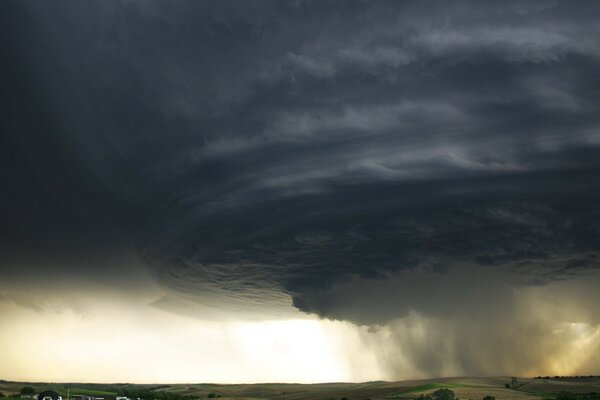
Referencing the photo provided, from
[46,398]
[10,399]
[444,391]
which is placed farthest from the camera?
[444,391]

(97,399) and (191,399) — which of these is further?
(191,399)

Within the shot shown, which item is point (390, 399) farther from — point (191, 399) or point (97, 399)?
point (97, 399)

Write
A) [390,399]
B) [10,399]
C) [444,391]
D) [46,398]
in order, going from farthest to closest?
[390,399] → [444,391] → [46,398] → [10,399]

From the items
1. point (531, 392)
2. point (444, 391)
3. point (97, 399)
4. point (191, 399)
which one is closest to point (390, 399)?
point (444, 391)

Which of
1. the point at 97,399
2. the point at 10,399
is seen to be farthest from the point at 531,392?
the point at 10,399

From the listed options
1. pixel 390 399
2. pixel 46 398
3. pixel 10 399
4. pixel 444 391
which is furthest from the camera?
pixel 390 399

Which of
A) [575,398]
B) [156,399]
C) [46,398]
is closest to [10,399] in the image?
[46,398]

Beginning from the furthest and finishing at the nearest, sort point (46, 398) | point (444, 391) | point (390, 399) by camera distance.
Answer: point (390, 399) → point (444, 391) → point (46, 398)

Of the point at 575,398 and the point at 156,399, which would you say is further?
the point at 156,399

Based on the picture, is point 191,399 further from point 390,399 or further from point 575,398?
point 575,398
